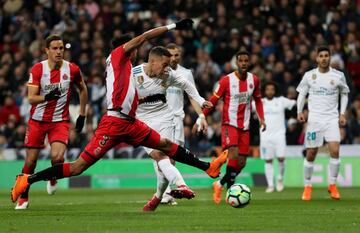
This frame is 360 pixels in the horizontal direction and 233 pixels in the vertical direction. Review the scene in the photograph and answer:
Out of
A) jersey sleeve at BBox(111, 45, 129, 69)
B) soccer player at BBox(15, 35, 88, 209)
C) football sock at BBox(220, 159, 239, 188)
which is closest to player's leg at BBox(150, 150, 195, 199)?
jersey sleeve at BBox(111, 45, 129, 69)

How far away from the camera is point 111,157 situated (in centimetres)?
2619

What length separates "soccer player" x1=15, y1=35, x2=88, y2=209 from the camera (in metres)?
14.8

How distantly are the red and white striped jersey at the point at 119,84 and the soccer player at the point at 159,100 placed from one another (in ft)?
2.32

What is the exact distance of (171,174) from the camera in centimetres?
1286

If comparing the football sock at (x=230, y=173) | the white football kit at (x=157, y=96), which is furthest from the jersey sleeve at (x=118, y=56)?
the football sock at (x=230, y=173)

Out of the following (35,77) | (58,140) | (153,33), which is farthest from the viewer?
(58,140)

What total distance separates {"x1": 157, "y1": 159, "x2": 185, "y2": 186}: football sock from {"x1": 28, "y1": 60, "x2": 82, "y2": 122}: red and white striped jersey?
2.54 metres

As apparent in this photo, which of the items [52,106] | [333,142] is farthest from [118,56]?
[333,142]

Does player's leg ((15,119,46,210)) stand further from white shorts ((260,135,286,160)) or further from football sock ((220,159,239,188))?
white shorts ((260,135,286,160))

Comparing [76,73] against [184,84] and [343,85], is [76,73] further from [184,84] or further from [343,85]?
[343,85]

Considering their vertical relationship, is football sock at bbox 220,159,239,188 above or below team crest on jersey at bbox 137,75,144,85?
below

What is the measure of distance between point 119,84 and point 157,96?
1.59 m

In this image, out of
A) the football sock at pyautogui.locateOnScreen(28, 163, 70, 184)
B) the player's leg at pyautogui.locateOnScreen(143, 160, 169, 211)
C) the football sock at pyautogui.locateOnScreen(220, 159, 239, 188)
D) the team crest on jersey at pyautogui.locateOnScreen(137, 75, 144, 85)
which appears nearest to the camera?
the football sock at pyautogui.locateOnScreen(28, 163, 70, 184)

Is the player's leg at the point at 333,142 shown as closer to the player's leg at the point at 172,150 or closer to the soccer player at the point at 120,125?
the player's leg at the point at 172,150
